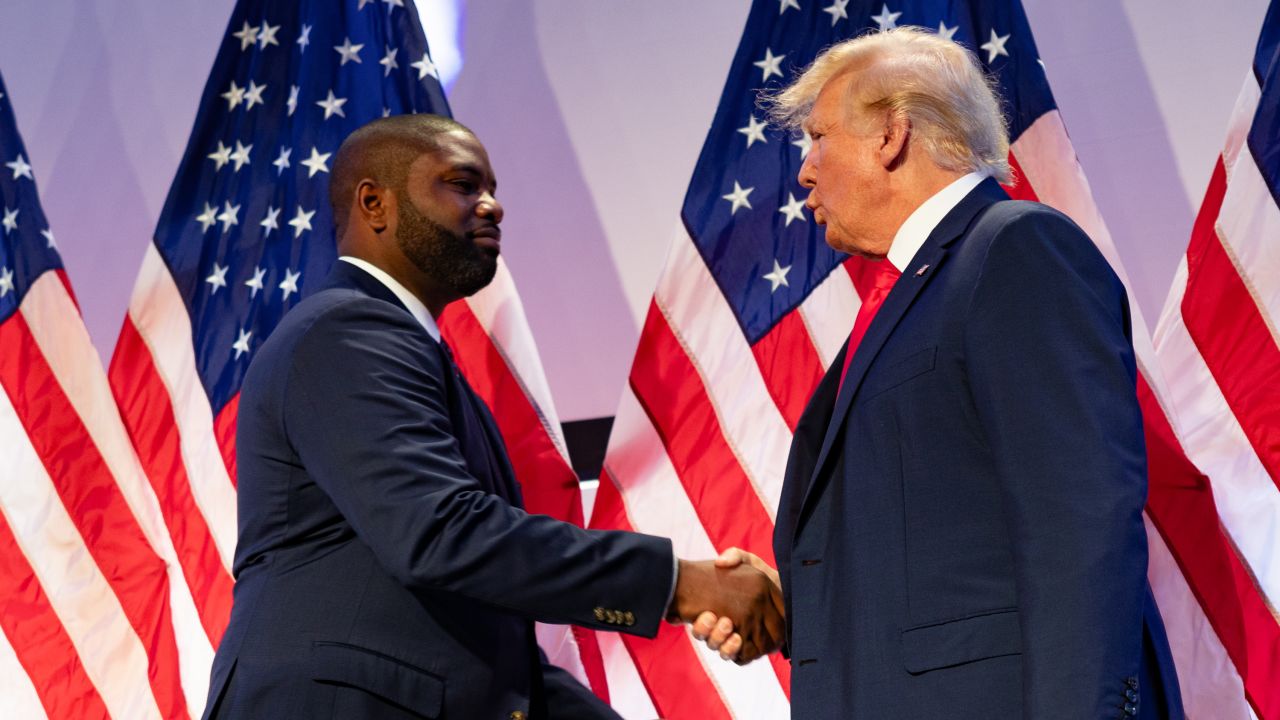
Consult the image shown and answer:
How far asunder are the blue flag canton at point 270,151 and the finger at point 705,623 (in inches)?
65.9

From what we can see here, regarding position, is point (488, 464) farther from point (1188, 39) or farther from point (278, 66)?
point (1188, 39)

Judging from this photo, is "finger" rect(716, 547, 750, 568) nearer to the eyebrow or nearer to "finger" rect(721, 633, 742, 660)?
"finger" rect(721, 633, 742, 660)

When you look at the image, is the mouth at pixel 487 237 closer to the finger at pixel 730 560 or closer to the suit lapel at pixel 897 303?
the finger at pixel 730 560

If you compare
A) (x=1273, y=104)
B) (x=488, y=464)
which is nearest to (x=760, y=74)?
(x=1273, y=104)

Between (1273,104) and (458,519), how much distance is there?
1.89 metres

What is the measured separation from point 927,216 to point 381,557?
0.98m

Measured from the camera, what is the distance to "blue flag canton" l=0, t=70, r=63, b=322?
372cm

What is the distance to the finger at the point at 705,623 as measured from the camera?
7.43ft

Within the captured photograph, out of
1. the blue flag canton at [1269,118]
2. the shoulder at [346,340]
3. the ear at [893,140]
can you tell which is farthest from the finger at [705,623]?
the blue flag canton at [1269,118]

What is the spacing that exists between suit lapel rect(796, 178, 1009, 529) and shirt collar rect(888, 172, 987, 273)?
0.04m

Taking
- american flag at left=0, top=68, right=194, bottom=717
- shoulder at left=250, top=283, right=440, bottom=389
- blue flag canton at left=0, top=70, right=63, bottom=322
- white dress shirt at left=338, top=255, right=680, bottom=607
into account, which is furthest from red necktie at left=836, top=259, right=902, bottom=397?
blue flag canton at left=0, top=70, right=63, bottom=322

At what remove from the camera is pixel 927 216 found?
6.14ft

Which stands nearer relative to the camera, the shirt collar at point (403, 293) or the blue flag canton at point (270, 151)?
the shirt collar at point (403, 293)

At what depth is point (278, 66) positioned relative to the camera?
372 centimetres
